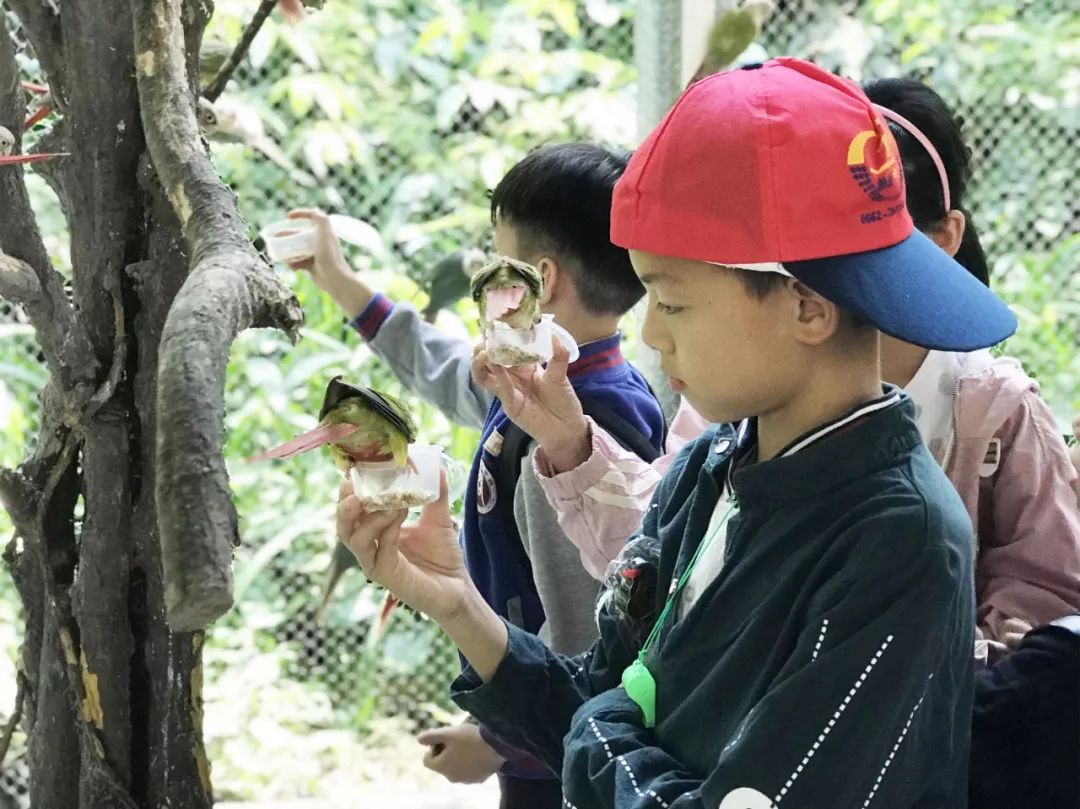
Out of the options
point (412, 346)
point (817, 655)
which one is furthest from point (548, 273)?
point (817, 655)

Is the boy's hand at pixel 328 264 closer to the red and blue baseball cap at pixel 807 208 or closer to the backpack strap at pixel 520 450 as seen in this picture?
the backpack strap at pixel 520 450

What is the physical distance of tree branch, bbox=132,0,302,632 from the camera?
451 mm

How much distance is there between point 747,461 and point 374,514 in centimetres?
24

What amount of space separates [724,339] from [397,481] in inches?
8.7

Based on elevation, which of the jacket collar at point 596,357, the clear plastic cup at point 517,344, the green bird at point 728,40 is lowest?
the jacket collar at point 596,357

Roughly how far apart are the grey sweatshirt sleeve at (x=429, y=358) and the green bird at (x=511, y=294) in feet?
1.49

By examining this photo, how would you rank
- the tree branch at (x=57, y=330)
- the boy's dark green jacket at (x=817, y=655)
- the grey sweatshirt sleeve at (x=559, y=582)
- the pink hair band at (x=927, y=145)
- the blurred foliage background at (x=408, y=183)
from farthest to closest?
the blurred foliage background at (x=408, y=183) < the grey sweatshirt sleeve at (x=559, y=582) < the pink hair band at (x=927, y=145) < the tree branch at (x=57, y=330) < the boy's dark green jacket at (x=817, y=655)

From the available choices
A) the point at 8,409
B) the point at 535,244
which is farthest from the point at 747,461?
the point at 8,409

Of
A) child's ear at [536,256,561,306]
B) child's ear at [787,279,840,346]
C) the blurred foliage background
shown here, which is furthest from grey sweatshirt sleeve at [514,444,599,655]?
the blurred foliage background

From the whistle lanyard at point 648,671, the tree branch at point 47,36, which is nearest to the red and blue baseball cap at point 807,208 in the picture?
the whistle lanyard at point 648,671

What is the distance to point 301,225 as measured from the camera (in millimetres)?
1354

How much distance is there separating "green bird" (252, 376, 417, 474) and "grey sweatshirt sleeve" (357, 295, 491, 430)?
27.0 inches

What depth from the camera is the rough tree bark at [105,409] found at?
729mm

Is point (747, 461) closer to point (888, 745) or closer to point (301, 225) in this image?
point (888, 745)
